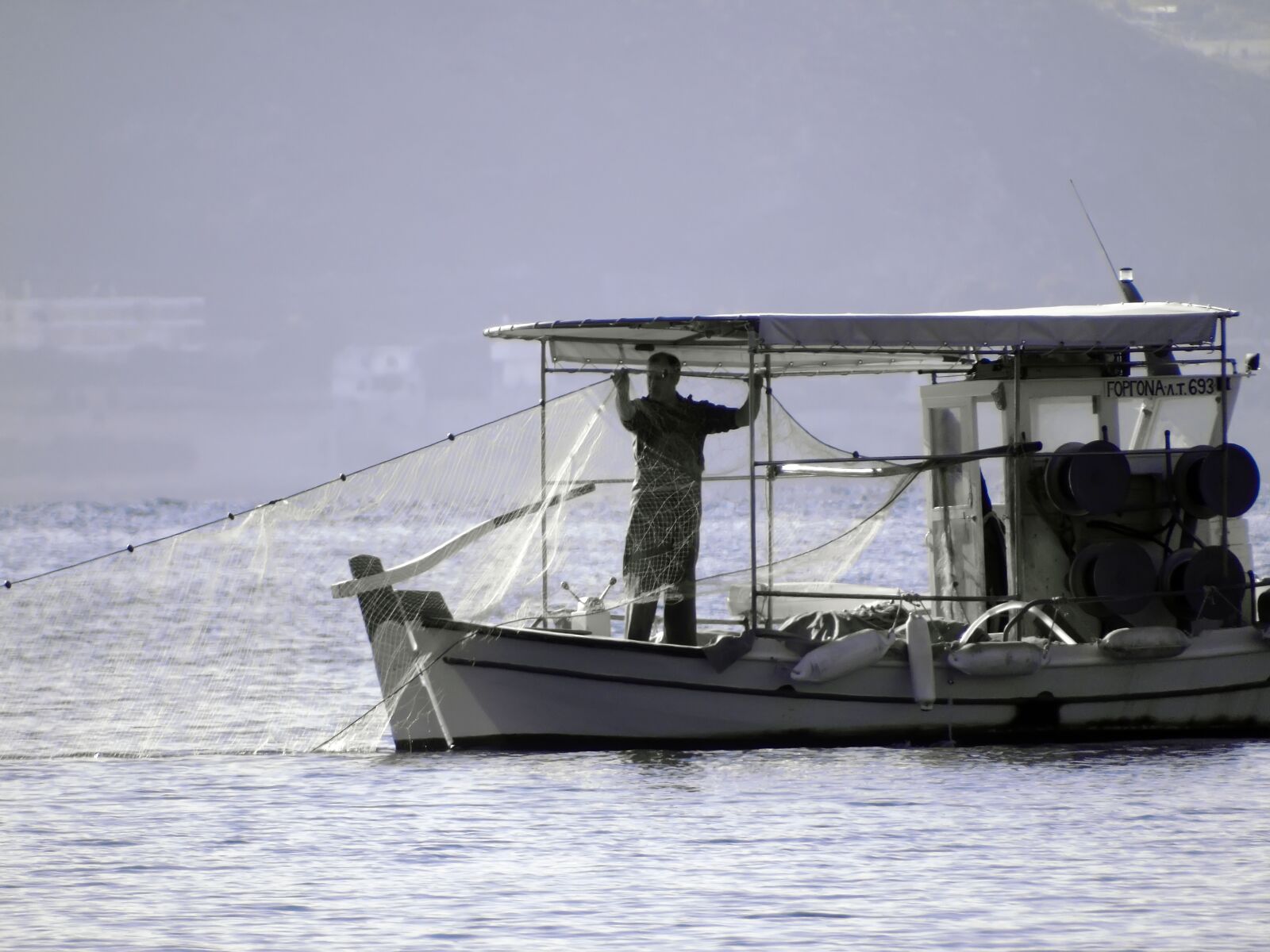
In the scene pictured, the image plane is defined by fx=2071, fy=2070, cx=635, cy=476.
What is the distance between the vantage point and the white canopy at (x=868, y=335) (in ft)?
43.4

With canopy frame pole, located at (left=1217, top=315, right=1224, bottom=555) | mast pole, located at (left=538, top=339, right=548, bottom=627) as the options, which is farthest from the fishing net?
canopy frame pole, located at (left=1217, top=315, right=1224, bottom=555)

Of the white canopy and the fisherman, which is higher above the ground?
the white canopy

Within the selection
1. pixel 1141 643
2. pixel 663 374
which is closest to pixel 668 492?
pixel 663 374

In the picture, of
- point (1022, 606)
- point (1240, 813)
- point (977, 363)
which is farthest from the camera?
point (977, 363)

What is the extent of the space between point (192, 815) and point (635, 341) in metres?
4.60

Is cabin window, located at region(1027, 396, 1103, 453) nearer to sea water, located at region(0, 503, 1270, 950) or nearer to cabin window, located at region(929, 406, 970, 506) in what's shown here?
cabin window, located at region(929, 406, 970, 506)

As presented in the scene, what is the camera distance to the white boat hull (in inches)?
529

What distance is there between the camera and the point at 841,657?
43.9 ft

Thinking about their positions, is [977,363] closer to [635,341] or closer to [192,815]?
[635,341]

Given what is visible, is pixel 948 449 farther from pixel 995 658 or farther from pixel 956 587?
pixel 995 658

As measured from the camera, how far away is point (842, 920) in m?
9.73

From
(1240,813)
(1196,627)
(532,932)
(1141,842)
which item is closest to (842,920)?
(532,932)

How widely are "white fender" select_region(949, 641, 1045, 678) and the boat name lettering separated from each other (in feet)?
7.19

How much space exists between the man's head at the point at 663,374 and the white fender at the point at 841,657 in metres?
1.98
